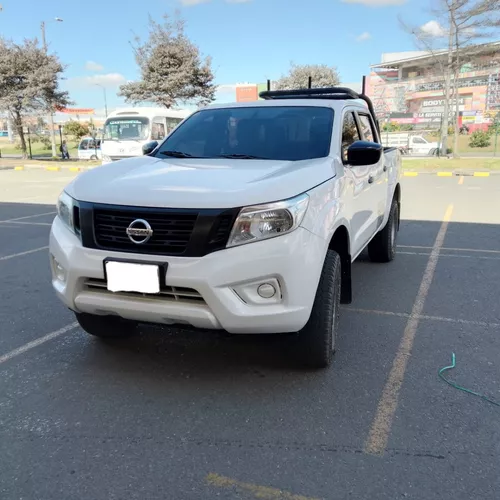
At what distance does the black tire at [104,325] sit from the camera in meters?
3.72

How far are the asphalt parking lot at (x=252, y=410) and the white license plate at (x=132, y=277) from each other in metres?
0.70

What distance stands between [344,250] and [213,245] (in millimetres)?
1286

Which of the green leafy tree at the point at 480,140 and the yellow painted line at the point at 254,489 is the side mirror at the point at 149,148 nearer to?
the yellow painted line at the point at 254,489

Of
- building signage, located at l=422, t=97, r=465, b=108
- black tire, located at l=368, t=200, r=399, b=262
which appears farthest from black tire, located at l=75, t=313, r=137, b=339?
building signage, located at l=422, t=97, r=465, b=108

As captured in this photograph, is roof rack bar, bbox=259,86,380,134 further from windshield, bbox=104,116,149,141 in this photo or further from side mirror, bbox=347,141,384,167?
windshield, bbox=104,116,149,141

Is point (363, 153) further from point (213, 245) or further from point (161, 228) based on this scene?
point (161, 228)

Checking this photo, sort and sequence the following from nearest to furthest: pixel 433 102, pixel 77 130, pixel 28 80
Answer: pixel 28 80, pixel 77 130, pixel 433 102

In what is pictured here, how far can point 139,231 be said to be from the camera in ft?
9.42

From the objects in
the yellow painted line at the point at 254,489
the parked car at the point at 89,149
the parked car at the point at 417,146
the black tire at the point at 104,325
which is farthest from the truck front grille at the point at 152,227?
the parked car at the point at 417,146

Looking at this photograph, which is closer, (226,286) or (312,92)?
(226,286)

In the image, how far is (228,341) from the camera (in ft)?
12.8

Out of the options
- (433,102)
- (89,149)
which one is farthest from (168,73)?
(433,102)

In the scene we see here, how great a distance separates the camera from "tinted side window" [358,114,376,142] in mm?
5035

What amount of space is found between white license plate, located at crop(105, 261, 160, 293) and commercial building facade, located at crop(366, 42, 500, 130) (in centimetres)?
4530
